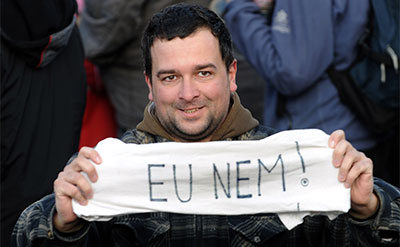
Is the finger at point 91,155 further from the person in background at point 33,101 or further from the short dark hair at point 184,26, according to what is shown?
the person in background at point 33,101

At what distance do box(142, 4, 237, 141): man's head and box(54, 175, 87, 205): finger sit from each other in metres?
0.55

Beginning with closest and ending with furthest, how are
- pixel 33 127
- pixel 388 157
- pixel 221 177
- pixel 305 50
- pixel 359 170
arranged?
pixel 359 170, pixel 221 177, pixel 33 127, pixel 305 50, pixel 388 157

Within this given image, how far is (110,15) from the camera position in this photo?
484 centimetres

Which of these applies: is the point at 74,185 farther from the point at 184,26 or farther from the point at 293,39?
the point at 293,39

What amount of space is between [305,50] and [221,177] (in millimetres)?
1767

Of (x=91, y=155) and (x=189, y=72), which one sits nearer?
(x=91, y=155)

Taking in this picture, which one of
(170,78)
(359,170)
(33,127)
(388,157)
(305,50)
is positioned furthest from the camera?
(388,157)

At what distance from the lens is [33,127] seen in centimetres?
397

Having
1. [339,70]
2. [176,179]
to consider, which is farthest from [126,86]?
[176,179]

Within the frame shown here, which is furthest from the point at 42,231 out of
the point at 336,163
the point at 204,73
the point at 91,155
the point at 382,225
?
the point at 382,225

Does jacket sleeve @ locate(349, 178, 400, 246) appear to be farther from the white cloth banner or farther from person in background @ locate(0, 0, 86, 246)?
person in background @ locate(0, 0, 86, 246)

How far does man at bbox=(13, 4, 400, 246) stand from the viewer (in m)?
2.62

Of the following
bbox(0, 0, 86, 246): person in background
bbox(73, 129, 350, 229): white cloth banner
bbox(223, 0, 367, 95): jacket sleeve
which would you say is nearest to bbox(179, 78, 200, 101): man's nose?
bbox(73, 129, 350, 229): white cloth banner

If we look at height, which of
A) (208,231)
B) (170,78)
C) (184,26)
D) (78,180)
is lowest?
(208,231)
